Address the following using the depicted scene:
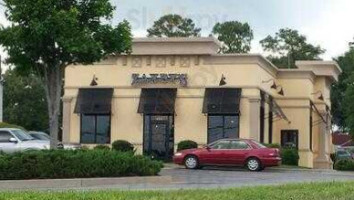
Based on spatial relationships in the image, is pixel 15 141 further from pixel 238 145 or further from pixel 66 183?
pixel 66 183

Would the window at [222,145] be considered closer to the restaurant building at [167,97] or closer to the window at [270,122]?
the restaurant building at [167,97]

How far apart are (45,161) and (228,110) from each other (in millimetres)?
20730

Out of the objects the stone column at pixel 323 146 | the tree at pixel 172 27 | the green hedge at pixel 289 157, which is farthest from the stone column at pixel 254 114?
the tree at pixel 172 27

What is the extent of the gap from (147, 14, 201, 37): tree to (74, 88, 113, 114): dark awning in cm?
3034

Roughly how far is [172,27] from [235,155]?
4263 centimetres

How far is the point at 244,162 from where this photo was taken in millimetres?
33625

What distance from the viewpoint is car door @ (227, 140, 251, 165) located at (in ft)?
110

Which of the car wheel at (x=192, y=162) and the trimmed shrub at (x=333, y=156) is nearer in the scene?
the car wheel at (x=192, y=162)

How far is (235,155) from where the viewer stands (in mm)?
33688

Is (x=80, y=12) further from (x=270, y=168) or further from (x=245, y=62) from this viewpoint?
(x=245, y=62)

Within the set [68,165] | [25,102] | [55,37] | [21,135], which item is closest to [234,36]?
[25,102]

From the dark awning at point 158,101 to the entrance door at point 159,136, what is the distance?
643 millimetres

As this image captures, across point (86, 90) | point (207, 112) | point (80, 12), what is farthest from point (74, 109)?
point (80, 12)

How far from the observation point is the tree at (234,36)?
2766 inches
